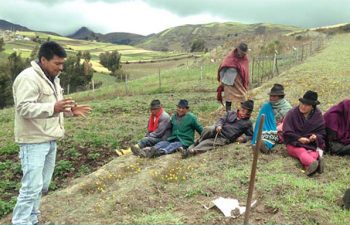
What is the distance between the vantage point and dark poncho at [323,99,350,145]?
777 centimetres

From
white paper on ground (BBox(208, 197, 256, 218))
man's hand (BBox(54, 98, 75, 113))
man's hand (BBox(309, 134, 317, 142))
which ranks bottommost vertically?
white paper on ground (BBox(208, 197, 256, 218))

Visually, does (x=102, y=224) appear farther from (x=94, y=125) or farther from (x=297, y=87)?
(x=297, y=87)

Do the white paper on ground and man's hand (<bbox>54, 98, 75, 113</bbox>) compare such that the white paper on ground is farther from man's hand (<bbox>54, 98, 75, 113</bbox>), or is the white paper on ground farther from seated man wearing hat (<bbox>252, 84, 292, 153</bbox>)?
seated man wearing hat (<bbox>252, 84, 292, 153</bbox>)

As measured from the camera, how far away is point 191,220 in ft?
17.8

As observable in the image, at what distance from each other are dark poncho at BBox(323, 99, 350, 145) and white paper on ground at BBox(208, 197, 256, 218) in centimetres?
282

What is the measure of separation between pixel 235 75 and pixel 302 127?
367cm

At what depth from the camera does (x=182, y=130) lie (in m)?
9.47

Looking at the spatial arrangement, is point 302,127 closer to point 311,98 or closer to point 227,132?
point 311,98

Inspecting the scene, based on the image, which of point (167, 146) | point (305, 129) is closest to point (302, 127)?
point (305, 129)

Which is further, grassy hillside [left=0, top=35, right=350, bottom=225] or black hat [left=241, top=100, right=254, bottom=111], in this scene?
black hat [left=241, top=100, right=254, bottom=111]

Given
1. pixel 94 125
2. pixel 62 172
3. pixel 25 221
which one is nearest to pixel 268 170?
pixel 25 221

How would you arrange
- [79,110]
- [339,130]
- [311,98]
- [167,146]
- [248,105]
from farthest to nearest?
[167,146]
[248,105]
[339,130]
[311,98]
[79,110]

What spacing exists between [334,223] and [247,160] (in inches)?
Result: 109

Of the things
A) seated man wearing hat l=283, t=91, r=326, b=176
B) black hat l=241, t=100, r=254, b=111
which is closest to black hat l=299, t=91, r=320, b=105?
seated man wearing hat l=283, t=91, r=326, b=176
